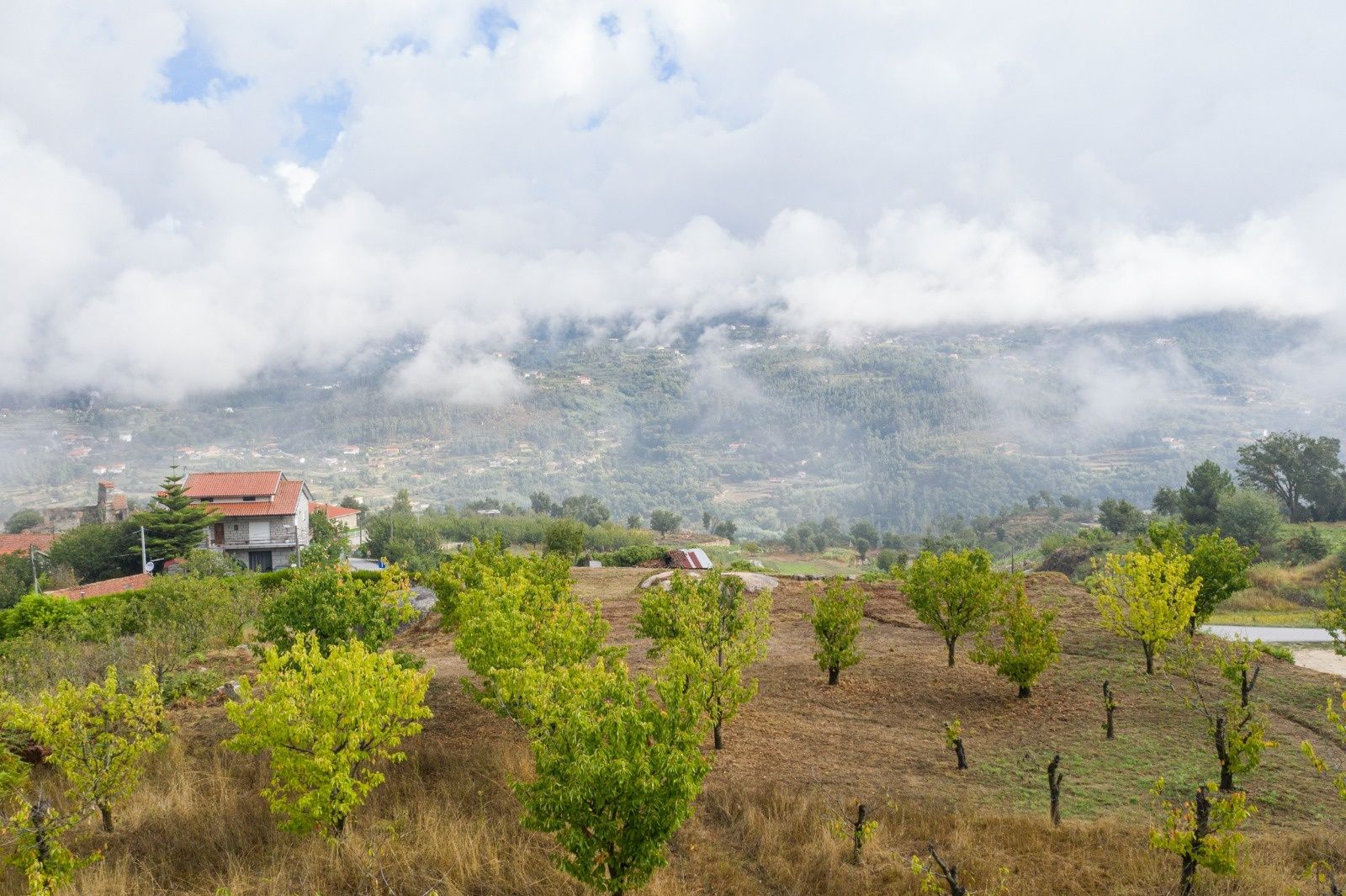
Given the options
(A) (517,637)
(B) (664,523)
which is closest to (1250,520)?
(A) (517,637)

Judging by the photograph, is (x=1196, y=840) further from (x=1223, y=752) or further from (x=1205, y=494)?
(x=1205, y=494)

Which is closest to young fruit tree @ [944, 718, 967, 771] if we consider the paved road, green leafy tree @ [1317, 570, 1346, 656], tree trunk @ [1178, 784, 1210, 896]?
tree trunk @ [1178, 784, 1210, 896]

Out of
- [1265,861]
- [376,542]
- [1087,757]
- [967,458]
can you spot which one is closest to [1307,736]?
[1087,757]

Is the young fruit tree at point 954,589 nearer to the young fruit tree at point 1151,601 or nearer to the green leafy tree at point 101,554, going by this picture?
the young fruit tree at point 1151,601

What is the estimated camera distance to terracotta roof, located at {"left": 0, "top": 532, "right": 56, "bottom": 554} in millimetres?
59688

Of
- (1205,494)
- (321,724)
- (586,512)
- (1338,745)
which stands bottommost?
(1338,745)

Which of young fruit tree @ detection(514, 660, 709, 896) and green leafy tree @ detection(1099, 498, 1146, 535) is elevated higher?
young fruit tree @ detection(514, 660, 709, 896)

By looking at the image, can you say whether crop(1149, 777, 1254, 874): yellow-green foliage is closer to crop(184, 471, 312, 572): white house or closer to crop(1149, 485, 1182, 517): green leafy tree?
crop(184, 471, 312, 572): white house

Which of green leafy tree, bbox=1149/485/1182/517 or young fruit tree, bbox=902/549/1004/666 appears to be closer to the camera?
young fruit tree, bbox=902/549/1004/666

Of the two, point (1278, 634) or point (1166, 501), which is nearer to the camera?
point (1278, 634)

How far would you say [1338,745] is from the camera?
11625 mm

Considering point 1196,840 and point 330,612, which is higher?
point 330,612

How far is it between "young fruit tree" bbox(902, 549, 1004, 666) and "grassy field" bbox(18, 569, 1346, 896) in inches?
50.6

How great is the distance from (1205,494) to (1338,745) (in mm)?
40830
